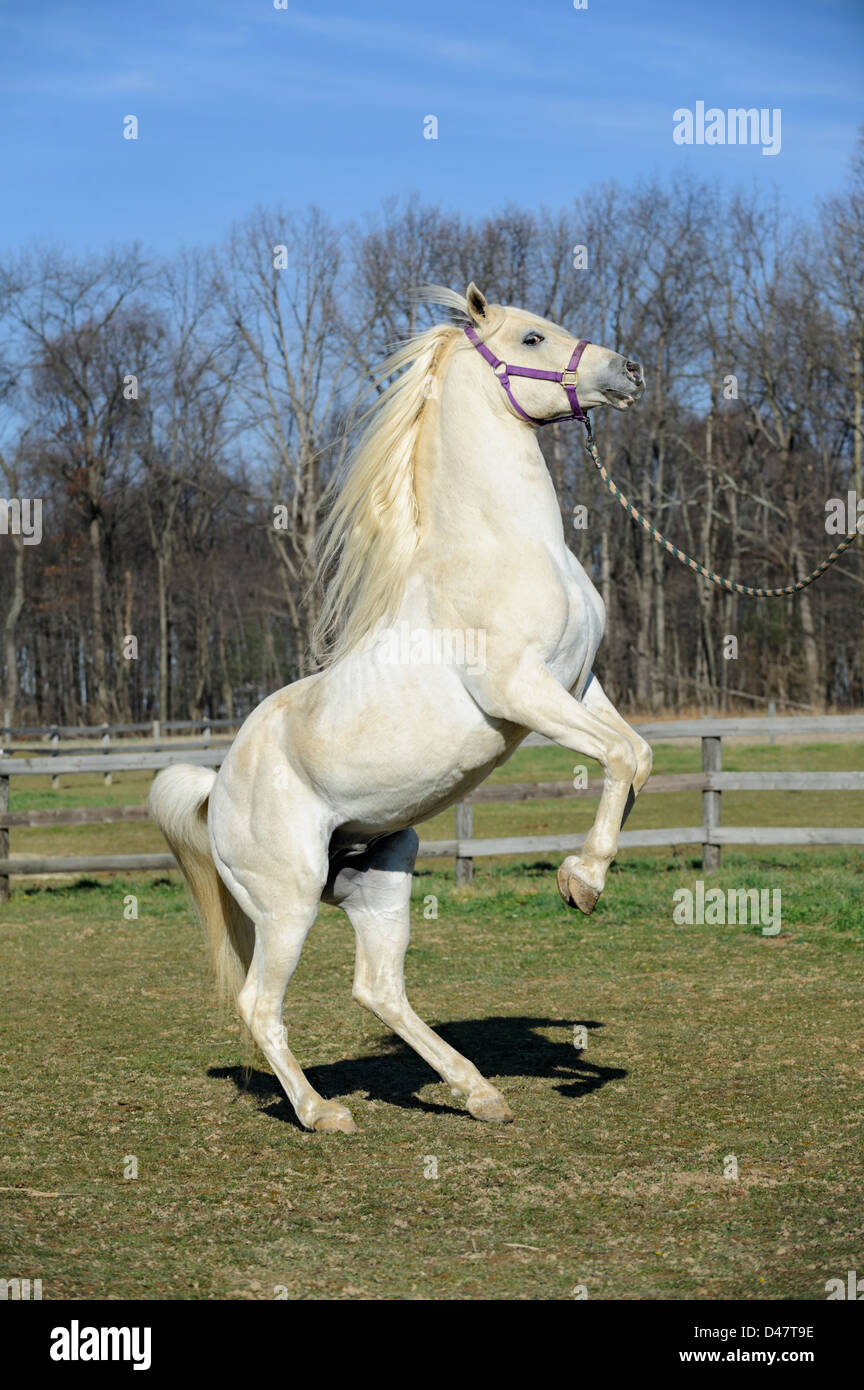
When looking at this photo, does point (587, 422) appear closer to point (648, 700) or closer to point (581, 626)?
point (581, 626)

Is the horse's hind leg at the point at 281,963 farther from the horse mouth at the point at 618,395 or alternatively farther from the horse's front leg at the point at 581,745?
the horse mouth at the point at 618,395

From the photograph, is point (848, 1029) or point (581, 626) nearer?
point (581, 626)

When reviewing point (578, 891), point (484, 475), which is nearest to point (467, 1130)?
point (578, 891)

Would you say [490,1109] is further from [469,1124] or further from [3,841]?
[3,841]

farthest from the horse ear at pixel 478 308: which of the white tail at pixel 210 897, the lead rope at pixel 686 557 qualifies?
the white tail at pixel 210 897

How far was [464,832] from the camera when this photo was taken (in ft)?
37.0

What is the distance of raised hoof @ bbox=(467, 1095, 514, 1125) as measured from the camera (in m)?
4.70

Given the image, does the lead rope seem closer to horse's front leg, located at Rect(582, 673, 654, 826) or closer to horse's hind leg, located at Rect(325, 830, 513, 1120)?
horse's front leg, located at Rect(582, 673, 654, 826)

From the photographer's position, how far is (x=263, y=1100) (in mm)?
5262

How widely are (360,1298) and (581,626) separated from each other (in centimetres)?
216

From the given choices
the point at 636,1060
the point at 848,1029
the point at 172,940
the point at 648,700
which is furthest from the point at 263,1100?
the point at 648,700

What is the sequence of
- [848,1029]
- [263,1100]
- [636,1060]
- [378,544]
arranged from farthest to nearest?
[848,1029] < [636,1060] < [263,1100] < [378,544]

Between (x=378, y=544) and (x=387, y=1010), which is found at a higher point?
(x=378, y=544)

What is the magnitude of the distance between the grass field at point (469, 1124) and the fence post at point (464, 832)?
1.42 m
